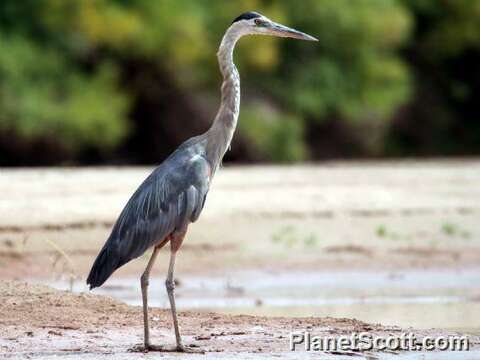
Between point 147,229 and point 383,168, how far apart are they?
13823 mm

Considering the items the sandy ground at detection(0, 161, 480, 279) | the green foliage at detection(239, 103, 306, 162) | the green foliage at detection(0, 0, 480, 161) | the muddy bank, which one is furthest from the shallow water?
the green foliage at detection(239, 103, 306, 162)

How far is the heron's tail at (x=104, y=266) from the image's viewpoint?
765cm

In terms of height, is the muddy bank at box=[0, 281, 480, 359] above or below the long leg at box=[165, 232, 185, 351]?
below

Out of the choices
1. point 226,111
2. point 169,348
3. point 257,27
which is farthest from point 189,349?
point 257,27

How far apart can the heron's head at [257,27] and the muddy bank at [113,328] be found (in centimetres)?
193

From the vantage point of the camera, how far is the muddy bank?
754cm

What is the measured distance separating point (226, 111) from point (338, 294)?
316 centimetres

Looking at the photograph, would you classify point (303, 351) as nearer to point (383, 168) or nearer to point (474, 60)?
point (383, 168)

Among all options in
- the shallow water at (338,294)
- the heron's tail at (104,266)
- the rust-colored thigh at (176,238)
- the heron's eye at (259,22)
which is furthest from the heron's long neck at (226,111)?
the shallow water at (338,294)

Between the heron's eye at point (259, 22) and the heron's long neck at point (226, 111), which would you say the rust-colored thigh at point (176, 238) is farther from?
the heron's eye at point (259, 22)

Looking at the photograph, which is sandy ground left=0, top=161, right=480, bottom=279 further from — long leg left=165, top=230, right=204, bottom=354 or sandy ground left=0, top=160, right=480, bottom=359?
long leg left=165, top=230, right=204, bottom=354

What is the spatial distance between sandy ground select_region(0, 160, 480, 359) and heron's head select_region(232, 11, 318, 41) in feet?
6.32

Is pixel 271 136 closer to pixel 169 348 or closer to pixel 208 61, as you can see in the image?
pixel 208 61

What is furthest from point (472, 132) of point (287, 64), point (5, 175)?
point (5, 175)
